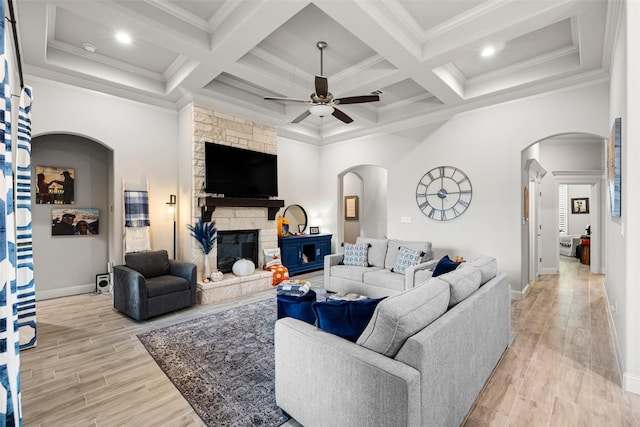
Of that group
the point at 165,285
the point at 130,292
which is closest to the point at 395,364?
the point at 165,285

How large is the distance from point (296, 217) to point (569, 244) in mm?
7866

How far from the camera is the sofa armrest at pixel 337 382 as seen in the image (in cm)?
138

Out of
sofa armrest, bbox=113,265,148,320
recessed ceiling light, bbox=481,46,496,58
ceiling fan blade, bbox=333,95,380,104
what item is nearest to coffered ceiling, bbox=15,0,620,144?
recessed ceiling light, bbox=481,46,496,58

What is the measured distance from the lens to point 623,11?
2445 millimetres

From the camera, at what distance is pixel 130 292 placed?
3.72 meters

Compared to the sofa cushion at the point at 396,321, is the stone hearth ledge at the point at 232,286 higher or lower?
lower

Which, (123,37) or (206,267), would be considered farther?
(206,267)

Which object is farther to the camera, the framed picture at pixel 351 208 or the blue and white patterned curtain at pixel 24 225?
the framed picture at pixel 351 208

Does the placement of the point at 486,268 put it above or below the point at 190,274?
above

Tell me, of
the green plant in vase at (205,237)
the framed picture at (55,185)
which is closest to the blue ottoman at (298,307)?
the green plant in vase at (205,237)

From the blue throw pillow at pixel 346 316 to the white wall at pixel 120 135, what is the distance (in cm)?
407

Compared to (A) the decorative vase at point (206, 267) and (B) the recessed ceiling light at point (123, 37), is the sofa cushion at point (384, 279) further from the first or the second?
(B) the recessed ceiling light at point (123, 37)

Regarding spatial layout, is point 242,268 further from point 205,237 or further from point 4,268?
point 4,268

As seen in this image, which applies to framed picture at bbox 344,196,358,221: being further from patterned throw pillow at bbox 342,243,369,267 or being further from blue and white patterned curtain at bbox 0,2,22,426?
blue and white patterned curtain at bbox 0,2,22,426
